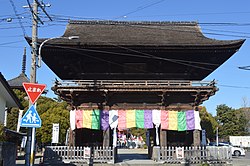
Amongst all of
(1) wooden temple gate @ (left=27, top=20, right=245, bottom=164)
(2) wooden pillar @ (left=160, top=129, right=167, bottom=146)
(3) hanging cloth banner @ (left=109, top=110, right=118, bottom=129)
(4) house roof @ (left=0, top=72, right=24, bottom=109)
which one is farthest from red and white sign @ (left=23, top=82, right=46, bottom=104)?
(2) wooden pillar @ (left=160, top=129, right=167, bottom=146)

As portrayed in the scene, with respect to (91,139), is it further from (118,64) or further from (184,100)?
(184,100)

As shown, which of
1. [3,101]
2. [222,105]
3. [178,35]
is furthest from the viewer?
[222,105]

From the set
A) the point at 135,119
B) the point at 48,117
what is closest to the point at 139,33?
the point at 135,119

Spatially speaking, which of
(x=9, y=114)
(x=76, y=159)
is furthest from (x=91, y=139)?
(x=9, y=114)

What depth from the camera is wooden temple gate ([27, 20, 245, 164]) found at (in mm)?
19797

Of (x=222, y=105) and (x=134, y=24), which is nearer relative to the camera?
(x=134, y=24)

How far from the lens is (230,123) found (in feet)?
185

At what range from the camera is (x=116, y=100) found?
69.5 feet

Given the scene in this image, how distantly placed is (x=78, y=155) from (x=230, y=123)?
43.7 metres

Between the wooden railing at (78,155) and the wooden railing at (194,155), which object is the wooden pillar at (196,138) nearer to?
the wooden railing at (194,155)

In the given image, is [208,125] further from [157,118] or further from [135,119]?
[135,119]

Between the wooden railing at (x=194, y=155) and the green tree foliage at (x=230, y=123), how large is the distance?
124ft

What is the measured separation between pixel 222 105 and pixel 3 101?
50.3 meters

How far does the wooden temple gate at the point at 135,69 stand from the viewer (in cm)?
1980
